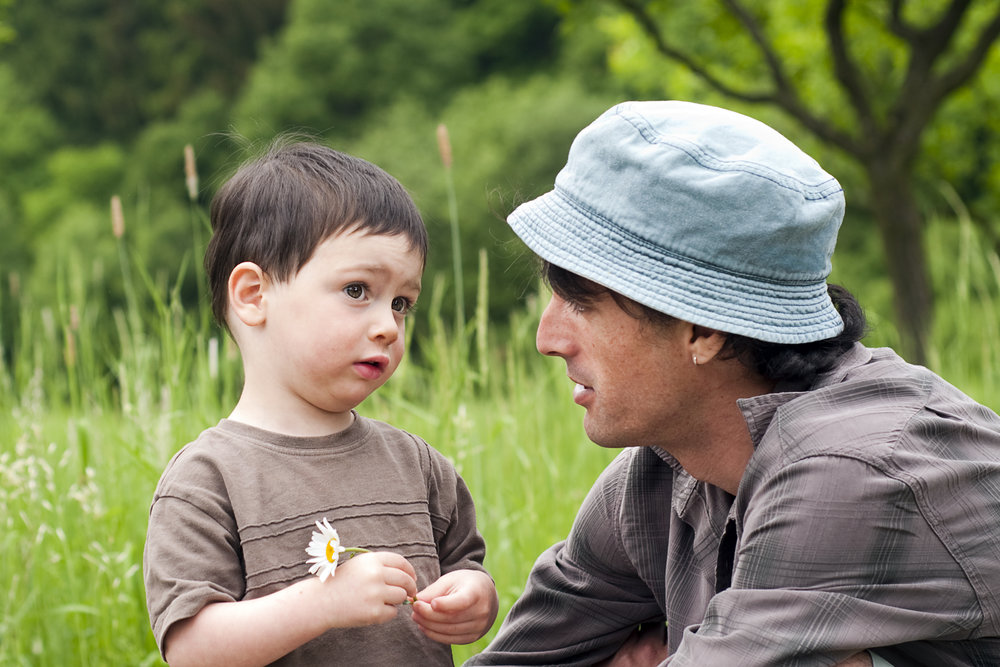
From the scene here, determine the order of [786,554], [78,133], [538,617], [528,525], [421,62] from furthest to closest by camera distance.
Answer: [78,133], [421,62], [528,525], [538,617], [786,554]

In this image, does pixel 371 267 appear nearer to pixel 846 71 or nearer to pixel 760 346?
pixel 760 346

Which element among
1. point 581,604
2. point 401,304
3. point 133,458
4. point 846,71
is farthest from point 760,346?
point 846,71

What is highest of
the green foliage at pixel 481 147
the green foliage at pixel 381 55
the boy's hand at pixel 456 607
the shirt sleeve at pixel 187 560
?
the shirt sleeve at pixel 187 560

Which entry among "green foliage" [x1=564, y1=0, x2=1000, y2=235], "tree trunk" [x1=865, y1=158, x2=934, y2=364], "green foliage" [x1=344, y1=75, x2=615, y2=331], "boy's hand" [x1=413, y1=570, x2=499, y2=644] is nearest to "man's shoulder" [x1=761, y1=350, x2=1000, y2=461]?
"boy's hand" [x1=413, y1=570, x2=499, y2=644]

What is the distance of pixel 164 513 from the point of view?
5.15ft

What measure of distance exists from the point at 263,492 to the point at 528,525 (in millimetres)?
1475

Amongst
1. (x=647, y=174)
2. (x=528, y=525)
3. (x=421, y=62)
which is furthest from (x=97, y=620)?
(x=421, y=62)

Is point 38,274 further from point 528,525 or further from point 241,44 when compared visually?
point 528,525

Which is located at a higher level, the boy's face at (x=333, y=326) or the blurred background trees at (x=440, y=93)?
the boy's face at (x=333, y=326)

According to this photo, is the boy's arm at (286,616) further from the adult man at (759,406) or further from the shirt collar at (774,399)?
the shirt collar at (774,399)

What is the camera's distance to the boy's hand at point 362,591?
1509 millimetres

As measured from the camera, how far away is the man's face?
66.9 inches

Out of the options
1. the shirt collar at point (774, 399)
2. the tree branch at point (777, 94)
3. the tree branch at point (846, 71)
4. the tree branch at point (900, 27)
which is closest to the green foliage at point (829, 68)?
the tree branch at point (777, 94)

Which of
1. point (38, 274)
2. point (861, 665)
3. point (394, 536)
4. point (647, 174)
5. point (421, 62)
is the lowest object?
point (38, 274)
